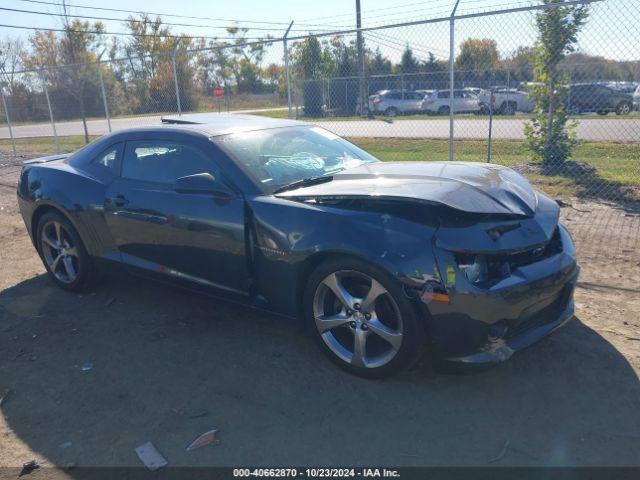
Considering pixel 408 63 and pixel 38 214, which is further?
pixel 408 63

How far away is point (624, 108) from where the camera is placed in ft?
31.2

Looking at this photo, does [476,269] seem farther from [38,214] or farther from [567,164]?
[567,164]

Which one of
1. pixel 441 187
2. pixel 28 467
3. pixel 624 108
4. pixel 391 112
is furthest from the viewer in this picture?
pixel 391 112

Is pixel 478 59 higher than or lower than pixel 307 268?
higher

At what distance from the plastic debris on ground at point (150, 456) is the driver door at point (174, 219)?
1.24 meters

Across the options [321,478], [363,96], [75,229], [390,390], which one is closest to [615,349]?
[390,390]

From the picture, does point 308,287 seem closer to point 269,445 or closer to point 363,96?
point 269,445

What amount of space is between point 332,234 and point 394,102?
36.5 feet

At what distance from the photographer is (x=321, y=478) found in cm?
256

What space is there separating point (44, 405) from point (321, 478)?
1.78m

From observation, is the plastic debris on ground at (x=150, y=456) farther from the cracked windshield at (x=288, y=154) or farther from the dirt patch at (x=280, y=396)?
the cracked windshield at (x=288, y=154)

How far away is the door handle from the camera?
429cm

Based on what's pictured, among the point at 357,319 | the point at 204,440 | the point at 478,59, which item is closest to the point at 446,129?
the point at 478,59

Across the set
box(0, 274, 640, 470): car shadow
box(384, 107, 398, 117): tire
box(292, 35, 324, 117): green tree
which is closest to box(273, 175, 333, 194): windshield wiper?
box(0, 274, 640, 470): car shadow
